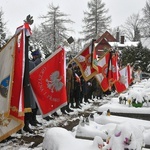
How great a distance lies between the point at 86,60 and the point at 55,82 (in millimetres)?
4089

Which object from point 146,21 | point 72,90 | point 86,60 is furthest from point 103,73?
point 146,21

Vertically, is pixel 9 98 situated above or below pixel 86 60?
below

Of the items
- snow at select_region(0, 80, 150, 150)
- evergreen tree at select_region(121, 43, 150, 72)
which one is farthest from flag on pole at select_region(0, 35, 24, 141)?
evergreen tree at select_region(121, 43, 150, 72)

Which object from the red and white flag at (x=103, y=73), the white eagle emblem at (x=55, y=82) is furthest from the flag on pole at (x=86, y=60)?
the white eagle emblem at (x=55, y=82)

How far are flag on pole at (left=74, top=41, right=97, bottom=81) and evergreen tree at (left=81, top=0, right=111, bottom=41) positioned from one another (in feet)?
140

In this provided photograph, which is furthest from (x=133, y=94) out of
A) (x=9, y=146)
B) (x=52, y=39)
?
(x=52, y=39)

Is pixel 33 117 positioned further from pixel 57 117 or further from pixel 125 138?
pixel 125 138

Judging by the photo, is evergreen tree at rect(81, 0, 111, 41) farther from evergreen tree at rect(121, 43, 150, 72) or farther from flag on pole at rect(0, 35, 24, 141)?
flag on pole at rect(0, 35, 24, 141)

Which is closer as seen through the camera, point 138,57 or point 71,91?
point 71,91

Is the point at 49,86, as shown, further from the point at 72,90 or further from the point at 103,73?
the point at 103,73

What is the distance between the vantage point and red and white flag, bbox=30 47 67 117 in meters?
6.68

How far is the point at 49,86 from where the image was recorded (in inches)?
267

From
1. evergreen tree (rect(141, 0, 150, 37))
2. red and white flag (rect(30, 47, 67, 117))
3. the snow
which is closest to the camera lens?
the snow

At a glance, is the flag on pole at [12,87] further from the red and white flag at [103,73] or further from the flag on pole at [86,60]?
the red and white flag at [103,73]
